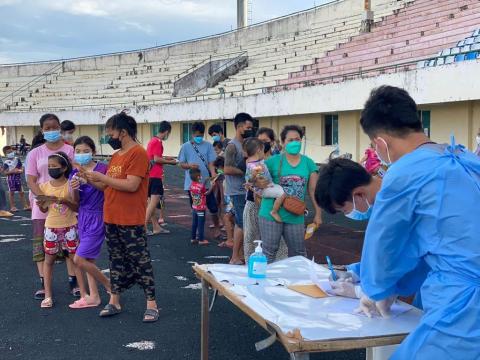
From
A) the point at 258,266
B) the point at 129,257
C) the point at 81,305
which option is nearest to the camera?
the point at 258,266

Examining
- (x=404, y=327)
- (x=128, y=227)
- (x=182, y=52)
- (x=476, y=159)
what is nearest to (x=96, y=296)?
(x=128, y=227)

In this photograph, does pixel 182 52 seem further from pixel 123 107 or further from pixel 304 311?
pixel 304 311

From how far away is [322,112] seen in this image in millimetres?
22484

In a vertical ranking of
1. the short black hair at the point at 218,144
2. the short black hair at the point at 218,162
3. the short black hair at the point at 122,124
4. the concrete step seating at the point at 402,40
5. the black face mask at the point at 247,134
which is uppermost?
the concrete step seating at the point at 402,40

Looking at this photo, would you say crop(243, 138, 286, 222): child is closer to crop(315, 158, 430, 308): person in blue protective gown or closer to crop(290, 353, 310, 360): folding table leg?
crop(315, 158, 430, 308): person in blue protective gown

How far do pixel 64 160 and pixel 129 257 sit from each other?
1318 millimetres

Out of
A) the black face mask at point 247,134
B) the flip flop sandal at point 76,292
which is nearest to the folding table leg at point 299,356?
the flip flop sandal at point 76,292

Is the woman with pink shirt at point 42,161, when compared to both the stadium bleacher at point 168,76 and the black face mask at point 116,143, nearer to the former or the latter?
the black face mask at point 116,143

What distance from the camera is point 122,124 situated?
17.3ft

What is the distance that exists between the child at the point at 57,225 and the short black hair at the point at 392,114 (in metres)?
4.02

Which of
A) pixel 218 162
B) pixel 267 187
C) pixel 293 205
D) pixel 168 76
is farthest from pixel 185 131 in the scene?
pixel 293 205

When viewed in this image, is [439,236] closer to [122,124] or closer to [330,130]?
[122,124]

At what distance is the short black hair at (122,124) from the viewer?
5.23m

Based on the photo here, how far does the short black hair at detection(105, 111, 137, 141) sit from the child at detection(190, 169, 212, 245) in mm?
3706
